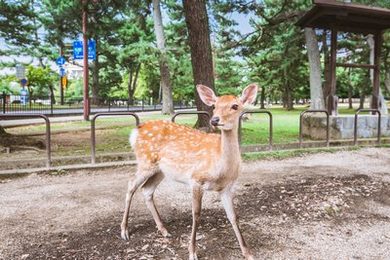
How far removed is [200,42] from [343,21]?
492cm

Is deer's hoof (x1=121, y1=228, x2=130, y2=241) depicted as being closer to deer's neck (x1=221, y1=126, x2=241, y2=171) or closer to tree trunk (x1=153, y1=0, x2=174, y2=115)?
deer's neck (x1=221, y1=126, x2=241, y2=171)

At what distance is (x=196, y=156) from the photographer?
134 inches

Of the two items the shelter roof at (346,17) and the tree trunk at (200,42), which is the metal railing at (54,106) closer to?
the tree trunk at (200,42)

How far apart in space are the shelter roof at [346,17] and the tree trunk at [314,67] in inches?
155

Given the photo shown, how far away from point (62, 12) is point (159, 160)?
16.9 m

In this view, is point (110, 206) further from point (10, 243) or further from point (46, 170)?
point (46, 170)

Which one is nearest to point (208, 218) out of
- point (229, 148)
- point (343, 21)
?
point (229, 148)

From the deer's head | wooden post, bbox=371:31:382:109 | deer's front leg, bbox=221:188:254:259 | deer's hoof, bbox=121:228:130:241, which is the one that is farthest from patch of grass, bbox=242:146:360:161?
the deer's head

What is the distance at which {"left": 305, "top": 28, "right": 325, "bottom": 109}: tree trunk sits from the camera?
15.8 meters

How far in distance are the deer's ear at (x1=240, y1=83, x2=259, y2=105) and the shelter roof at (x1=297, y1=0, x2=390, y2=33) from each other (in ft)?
26.9

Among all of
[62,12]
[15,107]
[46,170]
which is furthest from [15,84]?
[46,170]

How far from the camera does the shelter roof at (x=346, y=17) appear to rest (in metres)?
10.5

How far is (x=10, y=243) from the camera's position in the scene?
3.59 metres

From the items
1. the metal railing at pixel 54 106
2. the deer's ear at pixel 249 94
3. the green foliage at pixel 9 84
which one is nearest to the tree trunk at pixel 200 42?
the deer's ear at pixel 249 94
